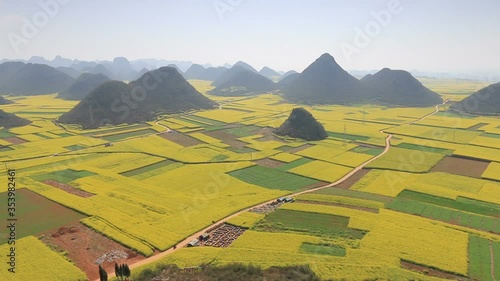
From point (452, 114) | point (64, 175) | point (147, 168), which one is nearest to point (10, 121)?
point (64, 175)

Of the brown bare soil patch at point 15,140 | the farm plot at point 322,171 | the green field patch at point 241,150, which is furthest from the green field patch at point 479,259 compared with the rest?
the brown bare soil patch at point 15,140

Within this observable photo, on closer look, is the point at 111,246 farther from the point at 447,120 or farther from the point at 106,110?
the point at 447,120

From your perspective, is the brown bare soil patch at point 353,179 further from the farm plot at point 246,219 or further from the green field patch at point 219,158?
the green field patch at point 219,158

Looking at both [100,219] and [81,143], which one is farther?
[81,143]

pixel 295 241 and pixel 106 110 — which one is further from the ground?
pixel 106 110

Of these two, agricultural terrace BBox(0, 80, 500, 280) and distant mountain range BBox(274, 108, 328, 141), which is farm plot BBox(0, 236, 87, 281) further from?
distant mountain range BBox(274, 108, 328, 141)

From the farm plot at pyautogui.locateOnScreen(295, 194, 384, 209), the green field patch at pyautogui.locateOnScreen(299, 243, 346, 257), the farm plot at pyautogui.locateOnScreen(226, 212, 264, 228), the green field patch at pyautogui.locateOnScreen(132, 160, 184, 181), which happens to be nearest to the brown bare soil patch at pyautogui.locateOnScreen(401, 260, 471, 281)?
the green field patch at pyautogui.locateOnScreen(299, 243, 346, 257)

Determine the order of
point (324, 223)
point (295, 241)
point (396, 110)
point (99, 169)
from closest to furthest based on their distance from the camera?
point (295, 241), point (324, 223), point (99, 169), point (396, 110)

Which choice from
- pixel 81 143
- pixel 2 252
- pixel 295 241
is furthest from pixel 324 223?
pixel 81 143
